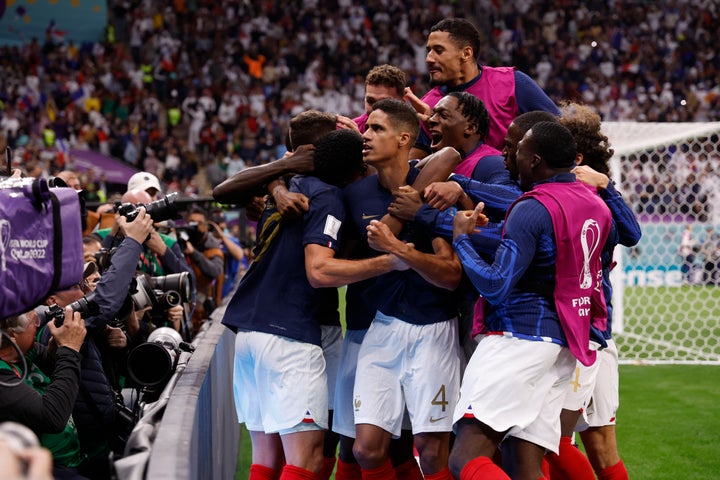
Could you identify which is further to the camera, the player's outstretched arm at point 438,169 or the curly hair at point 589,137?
the curly hair at point 589,137

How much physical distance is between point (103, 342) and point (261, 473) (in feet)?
3.80

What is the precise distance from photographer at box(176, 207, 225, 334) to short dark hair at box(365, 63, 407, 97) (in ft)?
12.6

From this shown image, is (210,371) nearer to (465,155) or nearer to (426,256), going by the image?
(426,256)

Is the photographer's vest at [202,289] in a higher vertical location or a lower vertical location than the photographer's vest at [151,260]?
lower

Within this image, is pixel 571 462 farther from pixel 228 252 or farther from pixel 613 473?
pixel 228 252

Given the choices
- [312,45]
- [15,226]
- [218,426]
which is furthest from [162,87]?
[15,226]

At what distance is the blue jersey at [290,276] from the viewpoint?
13.2ft

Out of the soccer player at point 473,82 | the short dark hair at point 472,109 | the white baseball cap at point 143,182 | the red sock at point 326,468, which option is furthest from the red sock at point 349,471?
the white baseball cap at point 143,182

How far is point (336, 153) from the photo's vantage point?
4.18 m

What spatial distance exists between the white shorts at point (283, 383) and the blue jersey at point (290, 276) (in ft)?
0.18

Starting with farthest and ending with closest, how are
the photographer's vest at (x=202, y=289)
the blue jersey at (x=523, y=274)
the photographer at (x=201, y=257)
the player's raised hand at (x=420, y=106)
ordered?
1. the photographer's vest at (x=202, y=289)
2. the photographer at (x=201, y=257)
3. the player's raised hand at (x=420, y=106)
4. the blue jersey at (x=523, y=274)

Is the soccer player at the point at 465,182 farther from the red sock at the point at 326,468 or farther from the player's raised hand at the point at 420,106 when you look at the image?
the red sock at the point at 326,468

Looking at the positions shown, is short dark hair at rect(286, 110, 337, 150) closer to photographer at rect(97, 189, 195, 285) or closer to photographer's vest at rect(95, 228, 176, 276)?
photographer at rect(97, 189, 195, 285)

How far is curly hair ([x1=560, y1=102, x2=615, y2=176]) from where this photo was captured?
447cm
